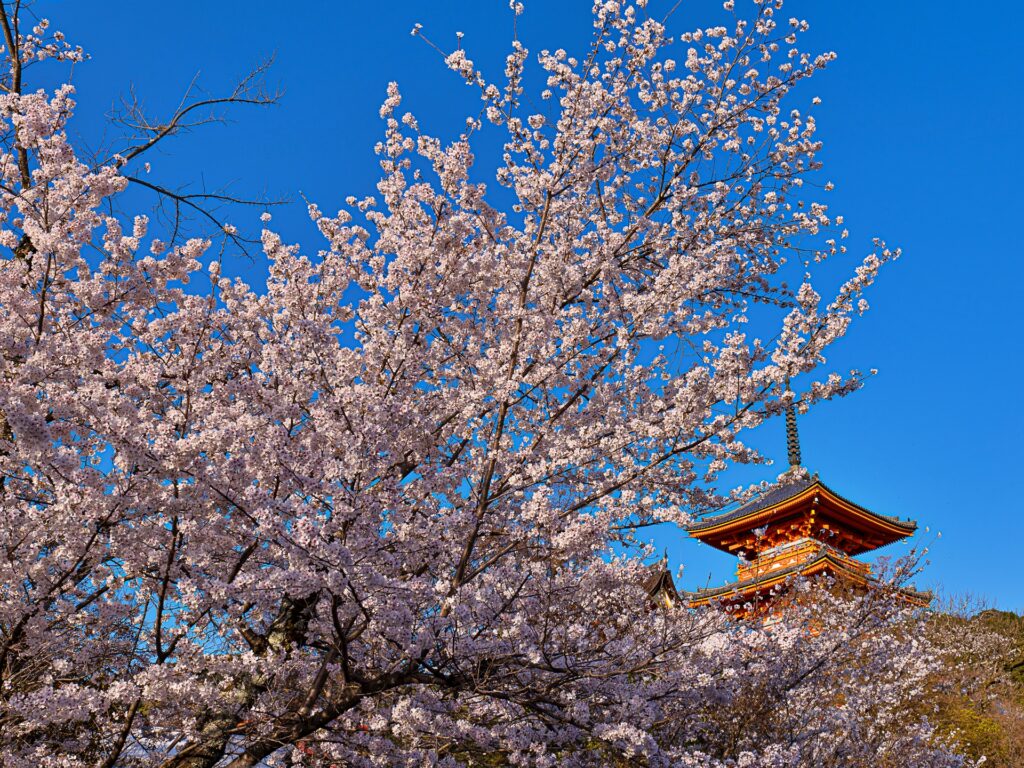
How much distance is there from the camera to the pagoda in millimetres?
23906

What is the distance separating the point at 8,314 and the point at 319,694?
3.46 m

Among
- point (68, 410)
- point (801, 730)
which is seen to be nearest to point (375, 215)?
point (68, 410)

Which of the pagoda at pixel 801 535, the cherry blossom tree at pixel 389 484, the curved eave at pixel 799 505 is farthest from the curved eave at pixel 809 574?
the cherry blossom tree at pixel 389 484

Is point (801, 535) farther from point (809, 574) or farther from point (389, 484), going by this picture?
point (389, 484)

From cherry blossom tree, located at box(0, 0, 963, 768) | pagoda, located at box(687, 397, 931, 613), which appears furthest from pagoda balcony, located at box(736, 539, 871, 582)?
cherry blossom tree, located at box(0, 0, 963, 768)

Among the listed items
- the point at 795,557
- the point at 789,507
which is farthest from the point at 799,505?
the point at 795,557

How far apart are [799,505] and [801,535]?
1.28 m

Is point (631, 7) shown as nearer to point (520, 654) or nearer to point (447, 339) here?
point (447, 339)

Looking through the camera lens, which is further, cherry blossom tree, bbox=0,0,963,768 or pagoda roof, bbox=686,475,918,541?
pagoda roof, bbox=686,475,918,541

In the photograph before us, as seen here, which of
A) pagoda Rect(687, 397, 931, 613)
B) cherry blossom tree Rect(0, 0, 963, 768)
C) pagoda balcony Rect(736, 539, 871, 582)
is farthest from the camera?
pagoda balcony Rect(736, 539, 871, 582)

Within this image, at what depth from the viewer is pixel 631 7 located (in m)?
7.93

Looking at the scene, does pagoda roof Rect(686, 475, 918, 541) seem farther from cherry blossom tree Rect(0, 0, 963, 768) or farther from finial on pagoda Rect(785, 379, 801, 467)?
cherry blossom tree Rect(0, 0, 963, 768)

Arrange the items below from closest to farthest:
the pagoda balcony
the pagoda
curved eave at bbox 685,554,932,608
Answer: curved eave at bbox 685,554,932,608 < the pagoda < the pagoda balcony

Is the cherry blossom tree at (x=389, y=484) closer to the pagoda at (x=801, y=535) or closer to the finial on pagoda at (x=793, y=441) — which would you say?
the pagoda at (x=801, y=535)
